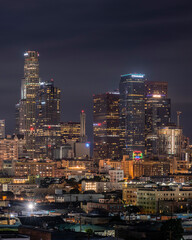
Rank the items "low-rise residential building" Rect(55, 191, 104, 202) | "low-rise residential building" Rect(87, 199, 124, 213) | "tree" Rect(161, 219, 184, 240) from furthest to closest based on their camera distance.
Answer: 1. "low-rise residential building" Rect(55, 191, 104, 202)
2. "low-rise residential building" Rect(87, 199, 124, 213)
3. "tree" Rect(161, 219, 184, 240)

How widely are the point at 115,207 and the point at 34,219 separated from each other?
4164 cm

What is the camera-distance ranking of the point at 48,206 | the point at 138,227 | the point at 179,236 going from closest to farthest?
the point at 179,236 < the point at 138,227 < the point at 48,206

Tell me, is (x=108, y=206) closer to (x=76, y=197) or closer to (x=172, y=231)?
(x=76, y=197)

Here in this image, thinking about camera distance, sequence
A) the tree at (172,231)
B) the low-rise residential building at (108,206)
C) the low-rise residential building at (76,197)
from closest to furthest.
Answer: the tree at (172,231), the low-rise residential building at (108,206), the low-rise residential building at (76,197)

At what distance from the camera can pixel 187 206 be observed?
14175 cm

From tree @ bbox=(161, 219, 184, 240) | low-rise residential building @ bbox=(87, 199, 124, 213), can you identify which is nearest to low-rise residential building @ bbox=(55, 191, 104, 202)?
low-rise residential building @ bbox=(87, 199, 124, 213)

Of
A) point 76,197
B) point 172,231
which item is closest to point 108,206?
point 76,197

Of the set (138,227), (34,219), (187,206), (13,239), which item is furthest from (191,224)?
(187,206)

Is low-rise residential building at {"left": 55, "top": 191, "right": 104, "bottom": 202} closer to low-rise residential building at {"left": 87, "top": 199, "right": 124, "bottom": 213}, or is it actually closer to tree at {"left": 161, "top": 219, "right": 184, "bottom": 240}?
low-rise residential building at {"left": 87, "top": 199, "right": 124, "bottom": 213}

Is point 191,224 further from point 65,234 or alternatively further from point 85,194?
point 85,194

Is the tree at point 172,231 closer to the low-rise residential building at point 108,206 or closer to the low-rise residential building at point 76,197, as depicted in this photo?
the low-rise residential building at point 108,206

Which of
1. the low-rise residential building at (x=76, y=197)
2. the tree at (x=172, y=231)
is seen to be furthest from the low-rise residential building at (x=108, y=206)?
the tree at (x=172, y=231)

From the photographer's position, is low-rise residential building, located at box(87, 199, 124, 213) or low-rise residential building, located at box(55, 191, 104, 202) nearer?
low-rise residential building, located at box(87, 199, 124, 213)

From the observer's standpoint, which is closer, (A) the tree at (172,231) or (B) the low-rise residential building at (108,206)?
(A) the tree at (172,231)
